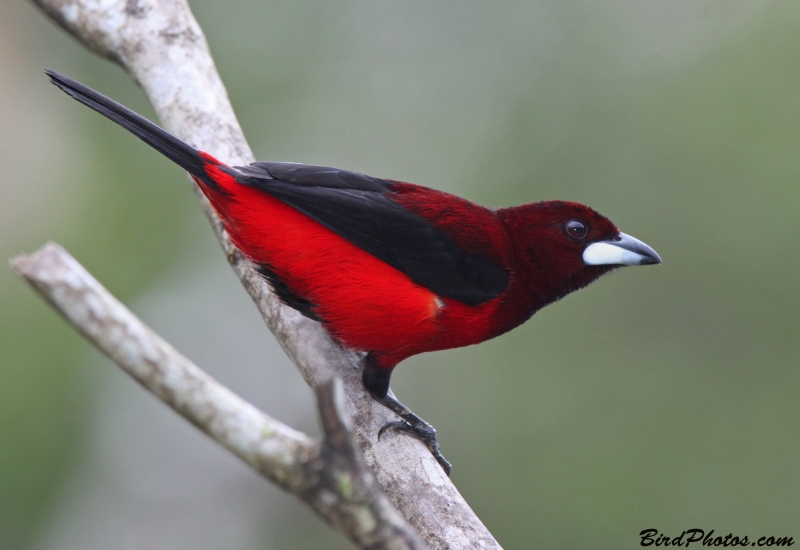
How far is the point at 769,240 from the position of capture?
585cm

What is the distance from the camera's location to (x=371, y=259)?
3098 mm

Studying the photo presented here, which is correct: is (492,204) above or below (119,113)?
below

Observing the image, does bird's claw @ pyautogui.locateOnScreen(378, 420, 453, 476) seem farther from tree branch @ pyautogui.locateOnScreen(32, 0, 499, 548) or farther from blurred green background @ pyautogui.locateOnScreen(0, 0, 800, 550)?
blurred green background @ pyautogui.locateOnScreen(0, 0, 800, 550)

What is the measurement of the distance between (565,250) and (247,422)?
2121 mm

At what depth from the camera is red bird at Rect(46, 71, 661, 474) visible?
3035 mm

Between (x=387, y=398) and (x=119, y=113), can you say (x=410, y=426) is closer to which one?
(x=387, y=398)

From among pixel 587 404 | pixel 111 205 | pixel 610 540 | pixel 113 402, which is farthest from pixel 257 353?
pixel 610 540

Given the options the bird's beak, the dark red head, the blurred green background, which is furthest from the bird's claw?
the blurred green background

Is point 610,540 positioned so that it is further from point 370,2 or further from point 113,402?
point 370,2

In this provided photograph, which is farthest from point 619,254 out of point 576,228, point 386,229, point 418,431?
point 418,431

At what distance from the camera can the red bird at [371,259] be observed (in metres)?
3.04

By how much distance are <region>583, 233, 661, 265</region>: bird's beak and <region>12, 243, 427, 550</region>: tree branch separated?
6.84 feet

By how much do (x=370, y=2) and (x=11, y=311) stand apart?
4.49 meters

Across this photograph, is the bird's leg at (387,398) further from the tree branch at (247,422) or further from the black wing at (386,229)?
the tree branch at (247,422)
